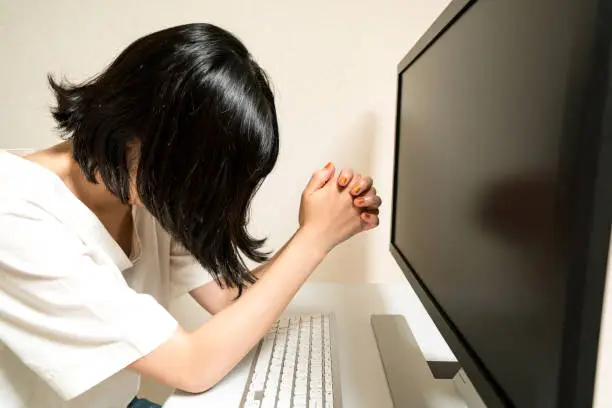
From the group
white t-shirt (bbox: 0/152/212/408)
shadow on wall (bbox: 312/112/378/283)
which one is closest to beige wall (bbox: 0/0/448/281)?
shadow on wall (bbox: 312/112/378/283)

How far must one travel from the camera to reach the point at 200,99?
0.46m

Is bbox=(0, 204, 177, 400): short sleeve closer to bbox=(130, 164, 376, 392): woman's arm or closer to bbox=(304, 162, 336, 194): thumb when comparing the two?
bbox=(130, 164, 376, 392): woman's arm

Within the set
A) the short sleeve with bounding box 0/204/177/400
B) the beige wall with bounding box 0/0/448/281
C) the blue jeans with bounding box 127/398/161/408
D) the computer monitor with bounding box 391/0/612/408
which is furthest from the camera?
the beige wall with bounding box 0/0/448/281

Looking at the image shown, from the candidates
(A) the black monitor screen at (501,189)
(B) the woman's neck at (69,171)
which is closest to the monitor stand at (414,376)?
(A) the black monitor screen at (501,189)

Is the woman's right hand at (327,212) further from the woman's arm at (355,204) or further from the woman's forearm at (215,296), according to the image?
the woman's forearm at (215,296)

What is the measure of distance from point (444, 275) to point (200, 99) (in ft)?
1.12

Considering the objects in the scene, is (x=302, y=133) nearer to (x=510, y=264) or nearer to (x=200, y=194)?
(x=200, y=194)

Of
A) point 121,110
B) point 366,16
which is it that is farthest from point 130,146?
point 366,16

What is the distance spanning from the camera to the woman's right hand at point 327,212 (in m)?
0.61

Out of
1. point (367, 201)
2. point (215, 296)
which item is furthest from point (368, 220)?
point (215, 296)

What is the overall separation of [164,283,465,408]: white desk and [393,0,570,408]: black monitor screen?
12cm

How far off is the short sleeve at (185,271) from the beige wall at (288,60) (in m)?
0.28

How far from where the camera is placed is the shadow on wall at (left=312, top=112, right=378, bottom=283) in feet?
3.25

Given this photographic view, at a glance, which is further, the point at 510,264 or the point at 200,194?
the point at 200,194
